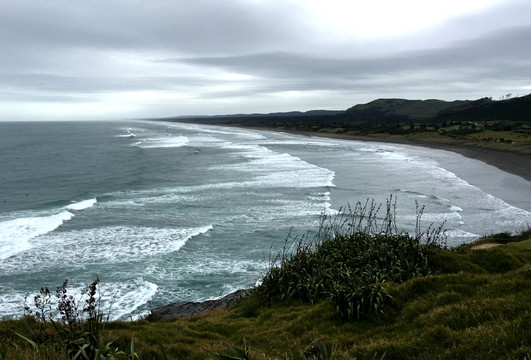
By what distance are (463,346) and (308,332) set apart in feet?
8.89

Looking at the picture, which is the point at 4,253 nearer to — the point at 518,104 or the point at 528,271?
the point at 528,271

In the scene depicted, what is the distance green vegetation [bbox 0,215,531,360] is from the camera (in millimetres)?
→ 4938

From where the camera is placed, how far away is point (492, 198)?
29047 millimetres

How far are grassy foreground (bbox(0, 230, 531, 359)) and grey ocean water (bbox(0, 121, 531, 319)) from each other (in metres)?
5.36

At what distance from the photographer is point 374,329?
22.1ft

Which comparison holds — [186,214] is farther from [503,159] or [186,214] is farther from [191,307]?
[503,159]

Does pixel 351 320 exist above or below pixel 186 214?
above

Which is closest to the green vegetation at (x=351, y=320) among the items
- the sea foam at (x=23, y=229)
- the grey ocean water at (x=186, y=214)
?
the grey ocean water at (x=186, y=214)

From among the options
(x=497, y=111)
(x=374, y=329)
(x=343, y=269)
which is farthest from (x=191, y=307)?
(x=497, y=111)

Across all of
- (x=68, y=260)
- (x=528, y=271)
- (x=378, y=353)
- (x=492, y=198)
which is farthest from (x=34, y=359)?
(x=492, y=198)

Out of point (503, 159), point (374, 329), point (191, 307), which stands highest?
point (374, 329)

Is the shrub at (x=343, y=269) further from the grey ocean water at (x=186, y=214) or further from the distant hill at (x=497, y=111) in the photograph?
the distant hill at (x=497, y=111)

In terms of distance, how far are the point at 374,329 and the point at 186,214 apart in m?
18.8

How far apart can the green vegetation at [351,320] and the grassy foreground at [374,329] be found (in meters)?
0.02
